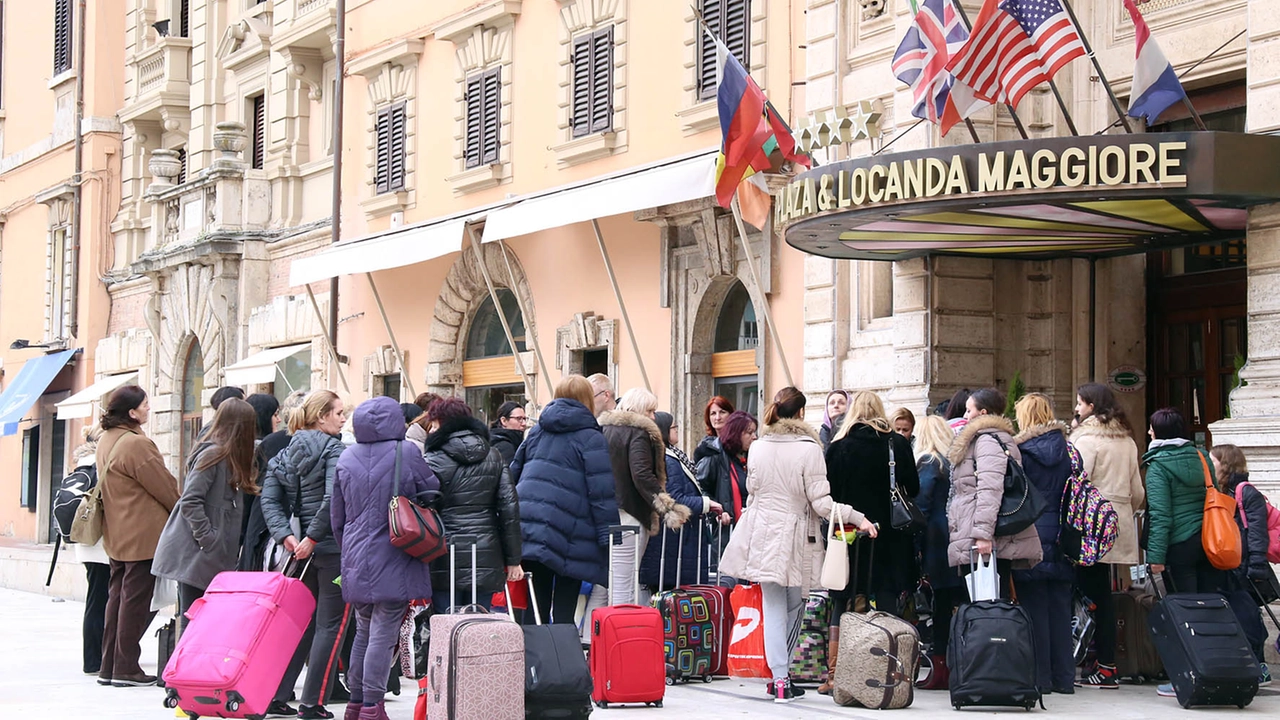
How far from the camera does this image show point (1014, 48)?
13711 millimetres

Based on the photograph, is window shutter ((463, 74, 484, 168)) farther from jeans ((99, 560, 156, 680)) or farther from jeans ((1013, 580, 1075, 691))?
jeans ((1013, 580, 1075, 691))

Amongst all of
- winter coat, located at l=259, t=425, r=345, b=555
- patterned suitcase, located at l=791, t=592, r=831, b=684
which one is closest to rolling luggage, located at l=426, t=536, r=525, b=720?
winter coat, located at l=259, t=425, r=345, b=555

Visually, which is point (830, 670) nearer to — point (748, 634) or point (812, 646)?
point (812, 646)

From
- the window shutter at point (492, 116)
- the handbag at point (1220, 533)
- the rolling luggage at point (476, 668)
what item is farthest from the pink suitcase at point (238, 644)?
the window shutter at point (492, 116)

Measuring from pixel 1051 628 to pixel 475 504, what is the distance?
3.91m

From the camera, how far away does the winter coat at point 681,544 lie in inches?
475

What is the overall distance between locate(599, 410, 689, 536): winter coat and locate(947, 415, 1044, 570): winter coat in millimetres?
1772

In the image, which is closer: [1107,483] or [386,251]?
[1107,483]

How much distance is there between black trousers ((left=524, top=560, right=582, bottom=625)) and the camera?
1090 centimetres

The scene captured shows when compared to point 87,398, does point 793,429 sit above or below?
below

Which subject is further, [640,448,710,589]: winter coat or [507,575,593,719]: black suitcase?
[640,448,710,589]: winter coat

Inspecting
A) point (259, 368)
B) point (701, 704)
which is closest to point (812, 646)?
point (701, 704)

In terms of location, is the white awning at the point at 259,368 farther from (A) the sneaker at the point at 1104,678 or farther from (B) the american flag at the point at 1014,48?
(A) the sneaker at the point at 1104,678

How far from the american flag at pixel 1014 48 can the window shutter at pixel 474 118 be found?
11.3m
